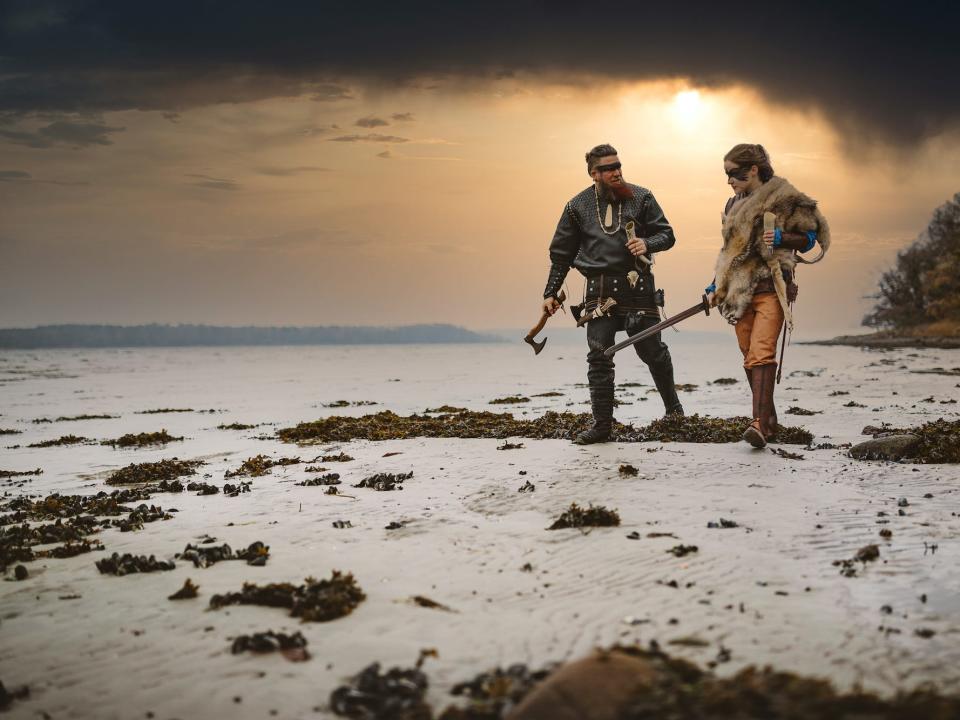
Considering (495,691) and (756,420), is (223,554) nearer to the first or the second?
(495,691)

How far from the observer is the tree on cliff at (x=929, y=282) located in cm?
5628

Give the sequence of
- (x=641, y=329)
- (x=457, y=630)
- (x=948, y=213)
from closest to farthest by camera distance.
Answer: (x=457, y=630), (x=641, y=329), (x=948, y=213)

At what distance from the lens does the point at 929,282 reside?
193 feet

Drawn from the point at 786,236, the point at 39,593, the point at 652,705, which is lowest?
the point at 39,593

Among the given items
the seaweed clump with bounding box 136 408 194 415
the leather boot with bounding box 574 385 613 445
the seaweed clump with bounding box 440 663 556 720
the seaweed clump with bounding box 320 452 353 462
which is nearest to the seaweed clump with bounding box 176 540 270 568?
the seaweed clump with bounding box 440 663 556 720

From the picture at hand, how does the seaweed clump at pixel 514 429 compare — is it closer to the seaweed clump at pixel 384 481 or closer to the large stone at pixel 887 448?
the large stone at pixel 887 448

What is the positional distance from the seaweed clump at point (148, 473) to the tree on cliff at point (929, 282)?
202 feet

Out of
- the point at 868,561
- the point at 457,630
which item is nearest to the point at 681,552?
the point at 868,561

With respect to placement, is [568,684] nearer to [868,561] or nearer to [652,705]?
[652,705]

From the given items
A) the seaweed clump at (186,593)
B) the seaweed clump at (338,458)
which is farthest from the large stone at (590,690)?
the seaweed clump at (338,458)

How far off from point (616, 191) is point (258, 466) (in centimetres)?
594

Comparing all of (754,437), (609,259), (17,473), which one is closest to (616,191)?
(609,259)

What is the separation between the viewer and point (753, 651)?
321 cm

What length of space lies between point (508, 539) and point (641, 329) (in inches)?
185
